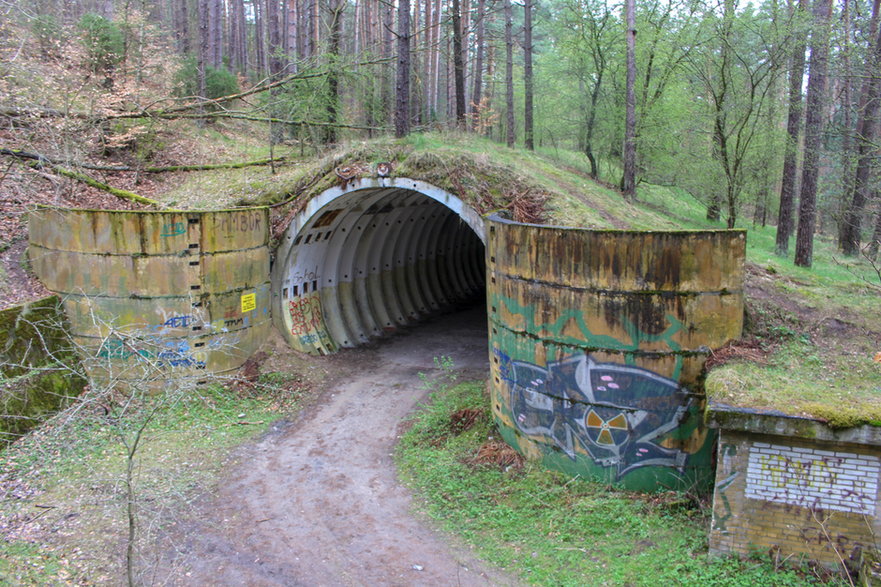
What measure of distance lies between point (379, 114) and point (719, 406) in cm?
1853

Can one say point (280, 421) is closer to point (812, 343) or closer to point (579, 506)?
point (579, 506)

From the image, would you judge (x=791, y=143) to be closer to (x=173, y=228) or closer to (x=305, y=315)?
(x=305, y=315)

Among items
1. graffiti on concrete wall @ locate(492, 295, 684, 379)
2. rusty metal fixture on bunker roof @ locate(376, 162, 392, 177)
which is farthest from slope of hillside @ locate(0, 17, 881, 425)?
graffiti on concrete wall @ locate(492, 295, 684, 379)

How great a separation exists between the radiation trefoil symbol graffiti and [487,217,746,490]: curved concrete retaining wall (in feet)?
0.05

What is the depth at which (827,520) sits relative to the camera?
7340mm

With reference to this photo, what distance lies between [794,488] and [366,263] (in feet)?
41.1

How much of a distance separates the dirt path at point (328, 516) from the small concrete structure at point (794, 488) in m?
2.88

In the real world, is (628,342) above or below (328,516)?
above

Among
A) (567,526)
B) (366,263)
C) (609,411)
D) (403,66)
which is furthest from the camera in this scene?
(366,263)

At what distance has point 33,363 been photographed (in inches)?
472

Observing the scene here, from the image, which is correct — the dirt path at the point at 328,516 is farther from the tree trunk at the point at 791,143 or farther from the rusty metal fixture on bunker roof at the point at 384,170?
the tree trunk at the point at 791,143

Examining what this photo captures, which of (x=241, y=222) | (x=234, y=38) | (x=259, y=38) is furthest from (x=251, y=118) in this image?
(x=259, y=38)

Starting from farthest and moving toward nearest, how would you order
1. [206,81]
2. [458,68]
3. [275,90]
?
[206,81] < [458,68] < [275,90]

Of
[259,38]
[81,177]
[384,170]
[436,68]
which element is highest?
[259,38]
